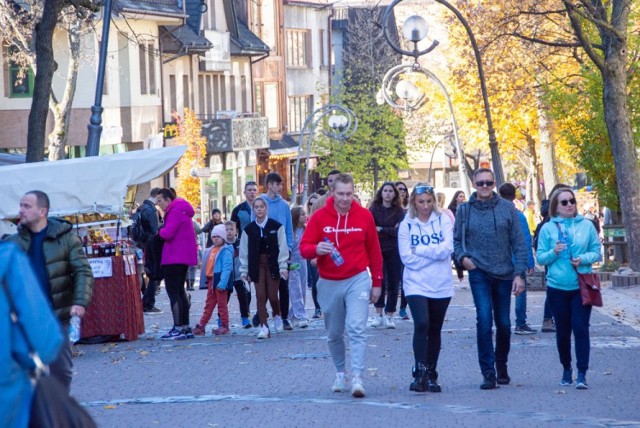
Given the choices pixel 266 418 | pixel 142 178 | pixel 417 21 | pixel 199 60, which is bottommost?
pixel 266 418

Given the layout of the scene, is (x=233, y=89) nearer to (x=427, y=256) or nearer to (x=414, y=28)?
(x=414, y=28)

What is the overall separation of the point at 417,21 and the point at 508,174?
75732 mm

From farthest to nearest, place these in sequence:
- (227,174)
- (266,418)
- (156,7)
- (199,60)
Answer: (227,174) < (199,60) < (156,7) < (266,418)

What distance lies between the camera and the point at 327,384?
12000mm

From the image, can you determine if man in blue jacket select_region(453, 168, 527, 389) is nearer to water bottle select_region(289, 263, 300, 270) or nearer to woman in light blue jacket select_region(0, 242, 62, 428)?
water bottle select_region(289, 263, 300, 270)

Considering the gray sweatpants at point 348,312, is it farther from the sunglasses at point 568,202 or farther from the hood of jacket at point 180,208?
the hood of jacket at point 180,208

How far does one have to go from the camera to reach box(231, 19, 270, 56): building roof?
60781 millimetres

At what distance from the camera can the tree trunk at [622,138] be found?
24562 mm

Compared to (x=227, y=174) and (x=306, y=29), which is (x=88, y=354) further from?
(x=306, y=29)

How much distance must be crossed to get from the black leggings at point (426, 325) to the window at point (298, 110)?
204ft

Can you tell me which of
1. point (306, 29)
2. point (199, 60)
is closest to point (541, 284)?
point (199, 60)

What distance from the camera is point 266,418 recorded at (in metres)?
9.98

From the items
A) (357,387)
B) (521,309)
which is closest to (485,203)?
(357,387)

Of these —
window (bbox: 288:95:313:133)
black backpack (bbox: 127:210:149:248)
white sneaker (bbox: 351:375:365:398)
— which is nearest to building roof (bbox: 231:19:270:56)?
window (bbox: 288:95:313:133)
